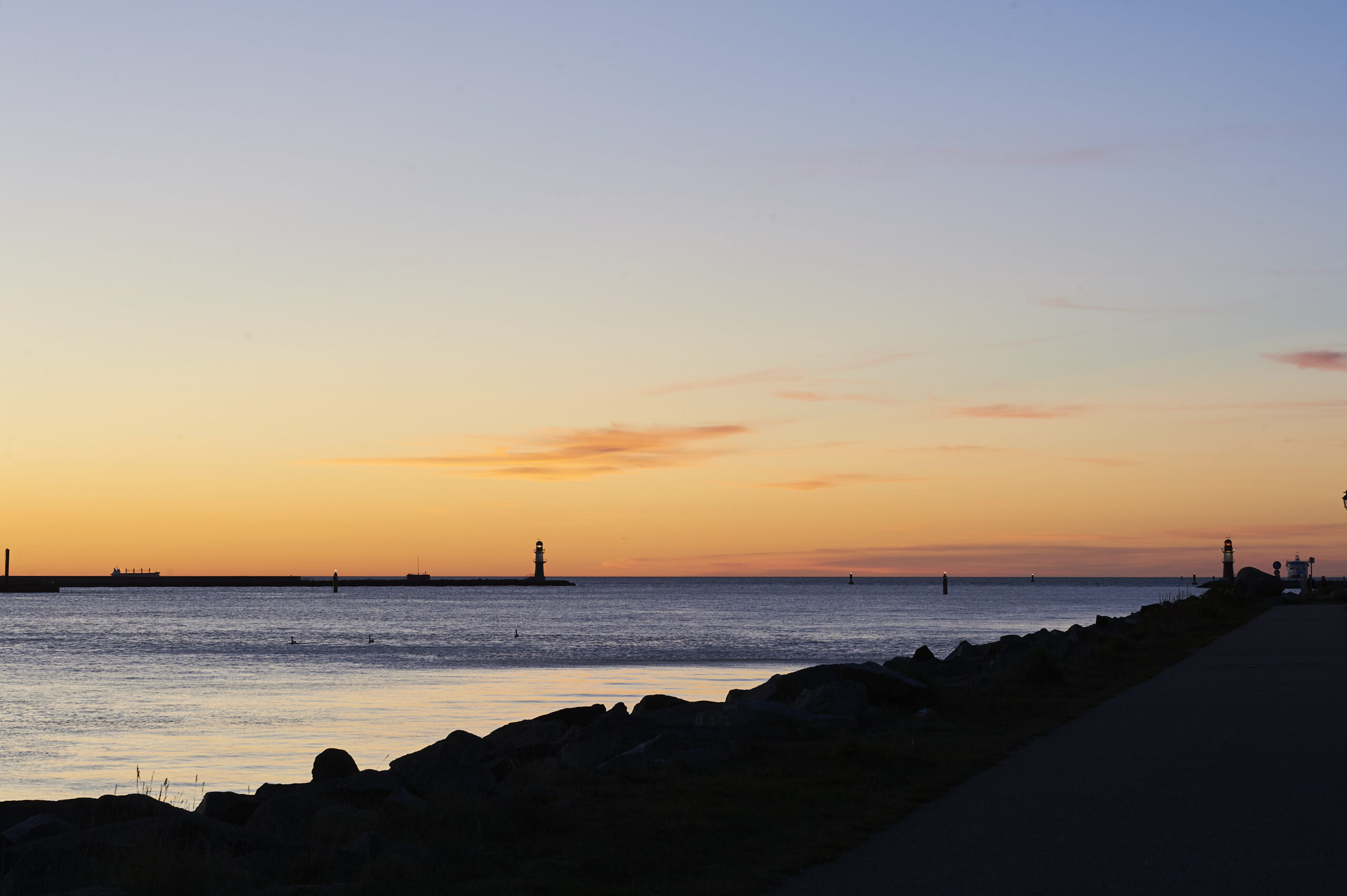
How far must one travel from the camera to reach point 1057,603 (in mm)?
132500

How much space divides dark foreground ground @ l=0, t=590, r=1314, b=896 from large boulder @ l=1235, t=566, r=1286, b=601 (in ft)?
217

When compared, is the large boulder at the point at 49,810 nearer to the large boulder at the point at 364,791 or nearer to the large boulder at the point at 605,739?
the large boulder at the point at 364,791

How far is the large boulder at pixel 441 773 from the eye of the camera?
11938 millimetres

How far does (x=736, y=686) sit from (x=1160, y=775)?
22.0 m

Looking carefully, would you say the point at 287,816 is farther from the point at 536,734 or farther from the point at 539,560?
the point at 539,560

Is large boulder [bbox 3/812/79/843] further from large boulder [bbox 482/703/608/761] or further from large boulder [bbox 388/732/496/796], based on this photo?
large boulder [bbox 482/703/608/761]

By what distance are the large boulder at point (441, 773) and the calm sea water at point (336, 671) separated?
5.14 meters

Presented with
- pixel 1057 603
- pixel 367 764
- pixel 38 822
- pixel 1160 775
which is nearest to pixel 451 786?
pixel 38 822

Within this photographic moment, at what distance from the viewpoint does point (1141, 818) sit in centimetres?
995

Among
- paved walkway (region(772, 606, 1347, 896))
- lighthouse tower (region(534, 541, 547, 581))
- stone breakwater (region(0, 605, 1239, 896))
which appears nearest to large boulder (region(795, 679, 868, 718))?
stone breakwater (region(0, 605, 1239, 896))

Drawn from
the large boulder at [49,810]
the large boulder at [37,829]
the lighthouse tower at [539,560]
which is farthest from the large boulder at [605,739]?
the lighthouse tower at [539,560]

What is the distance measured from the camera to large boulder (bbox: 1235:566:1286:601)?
78.7 m

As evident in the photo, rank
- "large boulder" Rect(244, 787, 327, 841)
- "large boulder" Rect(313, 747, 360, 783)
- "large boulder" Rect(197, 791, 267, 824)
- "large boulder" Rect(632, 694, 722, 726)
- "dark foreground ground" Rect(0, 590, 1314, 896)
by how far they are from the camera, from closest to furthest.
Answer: "dark foreground ground" Rect(0, 590, 1314, 896) → "large boulder" Rect(244, 787, 327, 841) → "large boulder" Rect(197, 791, 267, 824) → "large boulder" Rect(313, 747, 360, 783) → "large boulder" Rect(632, 694, 722, 726)

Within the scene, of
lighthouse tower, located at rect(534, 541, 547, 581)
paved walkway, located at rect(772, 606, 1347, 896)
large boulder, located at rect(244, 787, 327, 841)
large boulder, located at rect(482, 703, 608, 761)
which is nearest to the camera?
paved walkway, located at rect(772, 606, 1347, 896)
